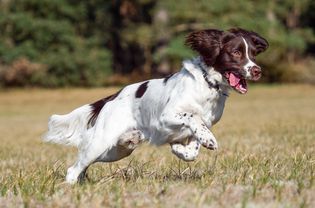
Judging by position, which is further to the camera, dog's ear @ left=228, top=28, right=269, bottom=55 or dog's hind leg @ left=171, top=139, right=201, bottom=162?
dog's ear @ left=228, top=28, right=269, bottom=55

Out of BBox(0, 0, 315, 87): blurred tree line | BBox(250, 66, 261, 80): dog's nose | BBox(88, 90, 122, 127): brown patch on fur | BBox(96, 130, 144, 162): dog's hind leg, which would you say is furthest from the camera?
BBox(0, 0, 315, 87): blurred tree line

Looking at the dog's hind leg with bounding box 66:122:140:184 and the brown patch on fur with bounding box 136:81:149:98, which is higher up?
the brown patch on fur with bounding box 136:81:149:98

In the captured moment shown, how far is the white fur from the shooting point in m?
6.22

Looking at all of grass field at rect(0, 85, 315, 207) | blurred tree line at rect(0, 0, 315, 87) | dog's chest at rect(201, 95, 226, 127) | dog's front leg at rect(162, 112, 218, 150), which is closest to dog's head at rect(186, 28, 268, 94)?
dog's chest at rect(201, 95, 226, 127)

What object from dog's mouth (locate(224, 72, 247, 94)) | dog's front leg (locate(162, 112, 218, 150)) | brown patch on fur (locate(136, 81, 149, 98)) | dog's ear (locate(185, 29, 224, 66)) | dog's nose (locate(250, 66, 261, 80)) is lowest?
dog's front leg (locate(162, 112, 218, 150))

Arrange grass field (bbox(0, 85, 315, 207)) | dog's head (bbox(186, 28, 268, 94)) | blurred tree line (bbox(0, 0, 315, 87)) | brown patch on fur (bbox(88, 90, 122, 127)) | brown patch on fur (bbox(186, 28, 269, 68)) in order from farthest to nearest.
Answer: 1. blurred tree line (bbox(0, 0, 315, 87))
2. brown patch on fur (bbox(88, 90, 122, 127))
3. brown patch on fur (bbox(186, 28, 269, 68))
4. dog's head (bbox(186, 28, 268, 94))
5. grass field (bbox(0, 85, 315, 207))

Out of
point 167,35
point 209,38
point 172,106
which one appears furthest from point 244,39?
point 167,35

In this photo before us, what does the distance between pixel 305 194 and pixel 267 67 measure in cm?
4328

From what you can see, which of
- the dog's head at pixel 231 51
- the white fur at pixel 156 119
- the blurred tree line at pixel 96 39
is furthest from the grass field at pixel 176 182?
the blurred tree line at pixel 96 39

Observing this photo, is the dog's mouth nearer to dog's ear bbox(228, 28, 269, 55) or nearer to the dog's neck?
the dog's neck

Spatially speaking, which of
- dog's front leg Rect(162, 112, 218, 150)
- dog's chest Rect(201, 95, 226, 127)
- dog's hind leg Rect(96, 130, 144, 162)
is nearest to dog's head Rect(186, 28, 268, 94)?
dog's chest Rect(201, 95, 226, 127)

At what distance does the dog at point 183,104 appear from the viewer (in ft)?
20.4

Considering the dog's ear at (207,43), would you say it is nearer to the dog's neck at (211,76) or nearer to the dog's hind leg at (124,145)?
the dog's neck at (211,76)

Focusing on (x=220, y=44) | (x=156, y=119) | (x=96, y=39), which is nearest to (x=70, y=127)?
(x=156, y=119)
